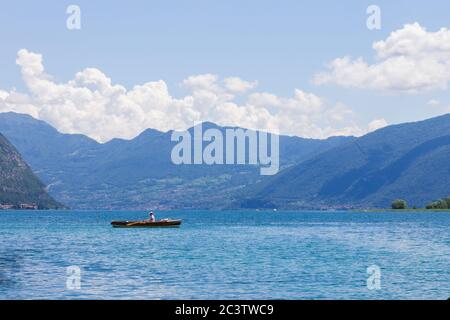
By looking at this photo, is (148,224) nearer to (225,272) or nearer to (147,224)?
(147,224)

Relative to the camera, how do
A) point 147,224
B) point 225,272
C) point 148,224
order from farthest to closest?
point 148,224, point 147,224, point 225,272

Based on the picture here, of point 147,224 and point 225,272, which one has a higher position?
point 147,224

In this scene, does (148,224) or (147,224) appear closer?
(147,224)

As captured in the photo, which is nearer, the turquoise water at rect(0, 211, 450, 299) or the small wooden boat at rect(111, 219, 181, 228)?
the turquoise water at rect(0, 211, 450, 299)

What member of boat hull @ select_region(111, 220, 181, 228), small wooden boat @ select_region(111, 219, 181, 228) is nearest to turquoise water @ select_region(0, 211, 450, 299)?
small wooden boat @ select_region(111, 219, 181, 228)

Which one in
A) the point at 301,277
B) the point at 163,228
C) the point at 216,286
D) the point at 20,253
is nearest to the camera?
the point at 216,286

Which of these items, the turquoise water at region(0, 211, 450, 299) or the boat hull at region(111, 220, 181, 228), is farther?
the boat hull at region(111, 220, 181, 228)

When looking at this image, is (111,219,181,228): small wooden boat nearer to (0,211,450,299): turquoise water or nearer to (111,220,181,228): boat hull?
(111,220,181,228): boat hull

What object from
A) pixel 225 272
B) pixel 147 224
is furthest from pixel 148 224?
pixel 225 272

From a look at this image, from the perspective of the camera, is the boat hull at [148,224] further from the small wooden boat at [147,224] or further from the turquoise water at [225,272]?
the turquoise water at [225,272]

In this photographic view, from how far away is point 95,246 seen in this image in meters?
108
